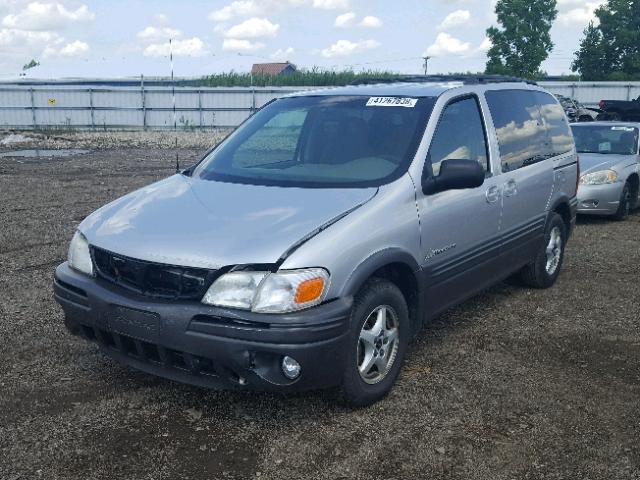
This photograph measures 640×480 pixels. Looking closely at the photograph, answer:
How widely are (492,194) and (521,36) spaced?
59794mm

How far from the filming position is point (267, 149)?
4777 millimetres

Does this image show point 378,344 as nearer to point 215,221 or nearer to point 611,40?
point 215,221

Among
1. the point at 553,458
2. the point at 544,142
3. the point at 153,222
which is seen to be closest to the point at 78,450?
the point at 153,222

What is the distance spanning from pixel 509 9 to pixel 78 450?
63736 millimetres

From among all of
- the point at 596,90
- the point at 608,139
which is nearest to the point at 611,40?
the point at 596,90

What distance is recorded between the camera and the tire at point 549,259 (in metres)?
5.88

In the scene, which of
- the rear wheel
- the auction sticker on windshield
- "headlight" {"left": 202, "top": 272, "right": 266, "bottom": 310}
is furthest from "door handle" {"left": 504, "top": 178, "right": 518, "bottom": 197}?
the rear wheel

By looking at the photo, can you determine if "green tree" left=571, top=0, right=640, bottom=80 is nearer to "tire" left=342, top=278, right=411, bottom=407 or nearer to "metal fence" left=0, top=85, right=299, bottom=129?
"metal fence" left=0, top=85, right=299, bottom=129

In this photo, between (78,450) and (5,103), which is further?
(5,103)

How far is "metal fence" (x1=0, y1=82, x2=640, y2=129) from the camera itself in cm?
3047

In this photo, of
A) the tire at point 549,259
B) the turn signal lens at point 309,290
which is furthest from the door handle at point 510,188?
the turn signal lens at point 309,290

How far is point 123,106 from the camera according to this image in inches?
1217

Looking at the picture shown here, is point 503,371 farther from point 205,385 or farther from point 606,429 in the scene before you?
point 205,385

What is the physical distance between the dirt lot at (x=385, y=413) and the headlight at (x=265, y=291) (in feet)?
2.51
